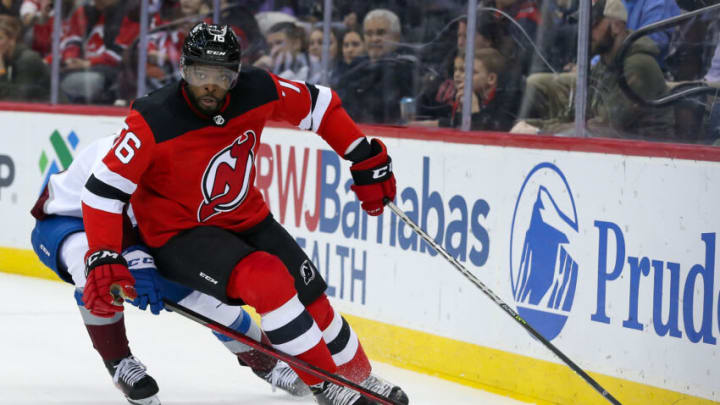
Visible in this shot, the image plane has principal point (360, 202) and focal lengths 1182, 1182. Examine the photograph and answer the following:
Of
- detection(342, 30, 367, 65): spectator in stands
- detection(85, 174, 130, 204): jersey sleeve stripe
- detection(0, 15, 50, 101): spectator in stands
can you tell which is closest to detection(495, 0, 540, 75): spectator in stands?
detection(342, 30, 367, 65): spectator in stands

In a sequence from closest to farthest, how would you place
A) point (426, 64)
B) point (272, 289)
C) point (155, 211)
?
1. point (272, 289)
2. point (155, 211)
3. point (426, 64)

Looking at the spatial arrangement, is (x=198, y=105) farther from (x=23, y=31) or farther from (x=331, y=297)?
(x=23, y=31)

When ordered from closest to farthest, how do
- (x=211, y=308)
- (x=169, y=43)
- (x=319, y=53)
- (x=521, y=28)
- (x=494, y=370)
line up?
(x=211, y=308), (x=494, y=370), (x=521, y=28), (x=319, y=53), (x=169, y=43)

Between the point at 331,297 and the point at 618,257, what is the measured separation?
170 cm

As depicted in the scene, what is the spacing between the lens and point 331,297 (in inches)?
211

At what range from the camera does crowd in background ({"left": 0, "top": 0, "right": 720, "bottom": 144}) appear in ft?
13.5

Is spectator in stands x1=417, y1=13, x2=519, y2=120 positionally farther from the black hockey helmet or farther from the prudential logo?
the black hockey helmet

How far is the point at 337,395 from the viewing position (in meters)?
3.60

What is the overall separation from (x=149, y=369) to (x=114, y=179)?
4.84ft

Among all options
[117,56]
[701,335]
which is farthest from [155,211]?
[117,56]

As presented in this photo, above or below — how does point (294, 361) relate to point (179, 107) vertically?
below

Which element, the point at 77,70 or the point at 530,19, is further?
the point at 77,70

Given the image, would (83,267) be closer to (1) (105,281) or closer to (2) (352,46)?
(1) (105,281)

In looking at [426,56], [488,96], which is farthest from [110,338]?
[426,56]
